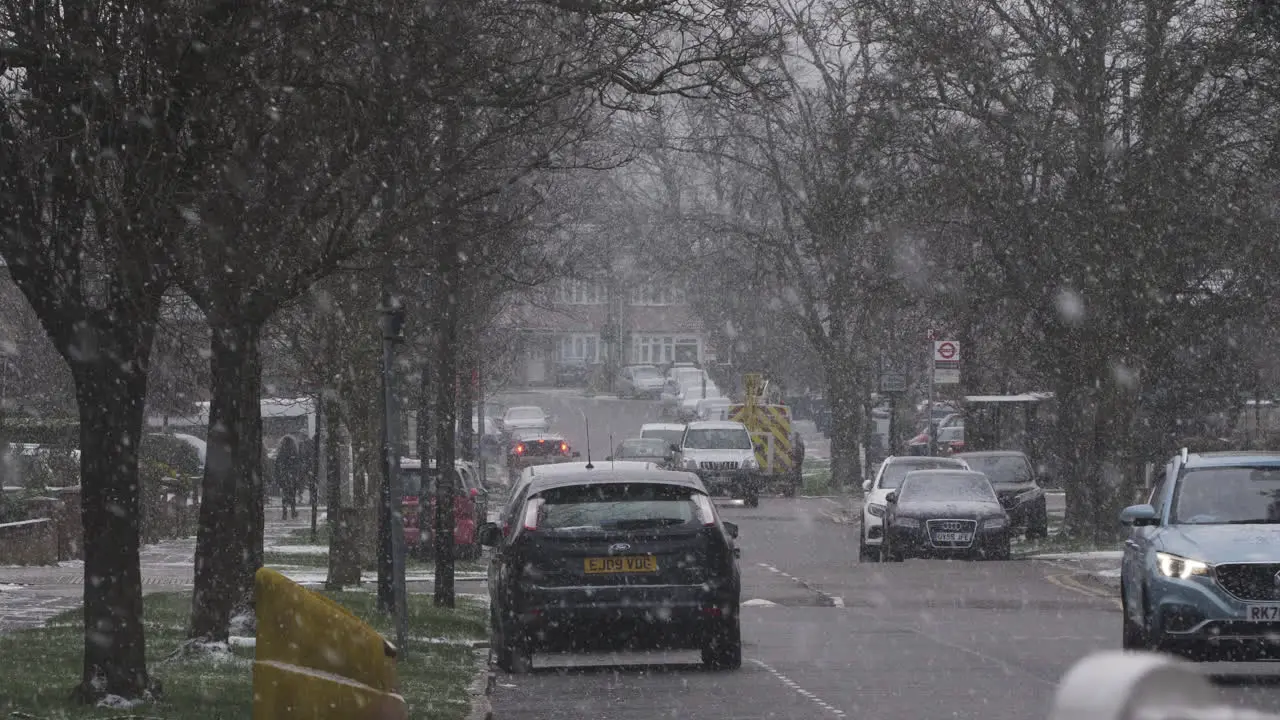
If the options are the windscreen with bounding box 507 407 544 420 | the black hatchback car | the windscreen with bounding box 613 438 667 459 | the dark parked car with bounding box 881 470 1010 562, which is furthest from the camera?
the windscreen with bounding box 507 407 544 420

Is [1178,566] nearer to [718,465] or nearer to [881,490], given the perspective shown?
[881,490]

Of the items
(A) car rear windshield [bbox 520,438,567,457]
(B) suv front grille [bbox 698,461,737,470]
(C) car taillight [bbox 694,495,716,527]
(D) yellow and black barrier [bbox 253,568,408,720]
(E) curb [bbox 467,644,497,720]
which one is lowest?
(E) curb [bbox 467,644,497,720]

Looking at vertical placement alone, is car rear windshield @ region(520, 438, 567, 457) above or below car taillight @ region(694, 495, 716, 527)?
above

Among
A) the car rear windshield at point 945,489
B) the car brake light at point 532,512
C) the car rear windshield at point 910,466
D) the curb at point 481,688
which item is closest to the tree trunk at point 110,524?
the curb at point 481,688

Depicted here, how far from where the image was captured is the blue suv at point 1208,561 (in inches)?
539

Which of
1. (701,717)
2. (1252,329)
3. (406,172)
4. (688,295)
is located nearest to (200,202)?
(406,172)

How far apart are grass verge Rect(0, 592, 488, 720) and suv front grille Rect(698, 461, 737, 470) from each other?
2940cm

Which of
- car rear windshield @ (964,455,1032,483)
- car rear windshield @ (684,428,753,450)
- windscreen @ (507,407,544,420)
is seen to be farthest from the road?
windscreen @ (507,407,544,420)

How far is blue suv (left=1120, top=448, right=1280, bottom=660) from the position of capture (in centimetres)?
1370

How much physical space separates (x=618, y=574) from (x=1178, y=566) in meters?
3.99

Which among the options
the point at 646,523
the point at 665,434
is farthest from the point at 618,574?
the point at 665,434

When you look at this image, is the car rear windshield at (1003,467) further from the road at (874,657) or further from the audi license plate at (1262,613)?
the audi license plate at (1262,613)

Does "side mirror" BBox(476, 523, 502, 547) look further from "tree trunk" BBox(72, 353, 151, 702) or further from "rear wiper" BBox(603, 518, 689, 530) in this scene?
"tree trunk" BBox(72, 353, 151, 702)

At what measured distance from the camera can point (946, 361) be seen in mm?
38219
